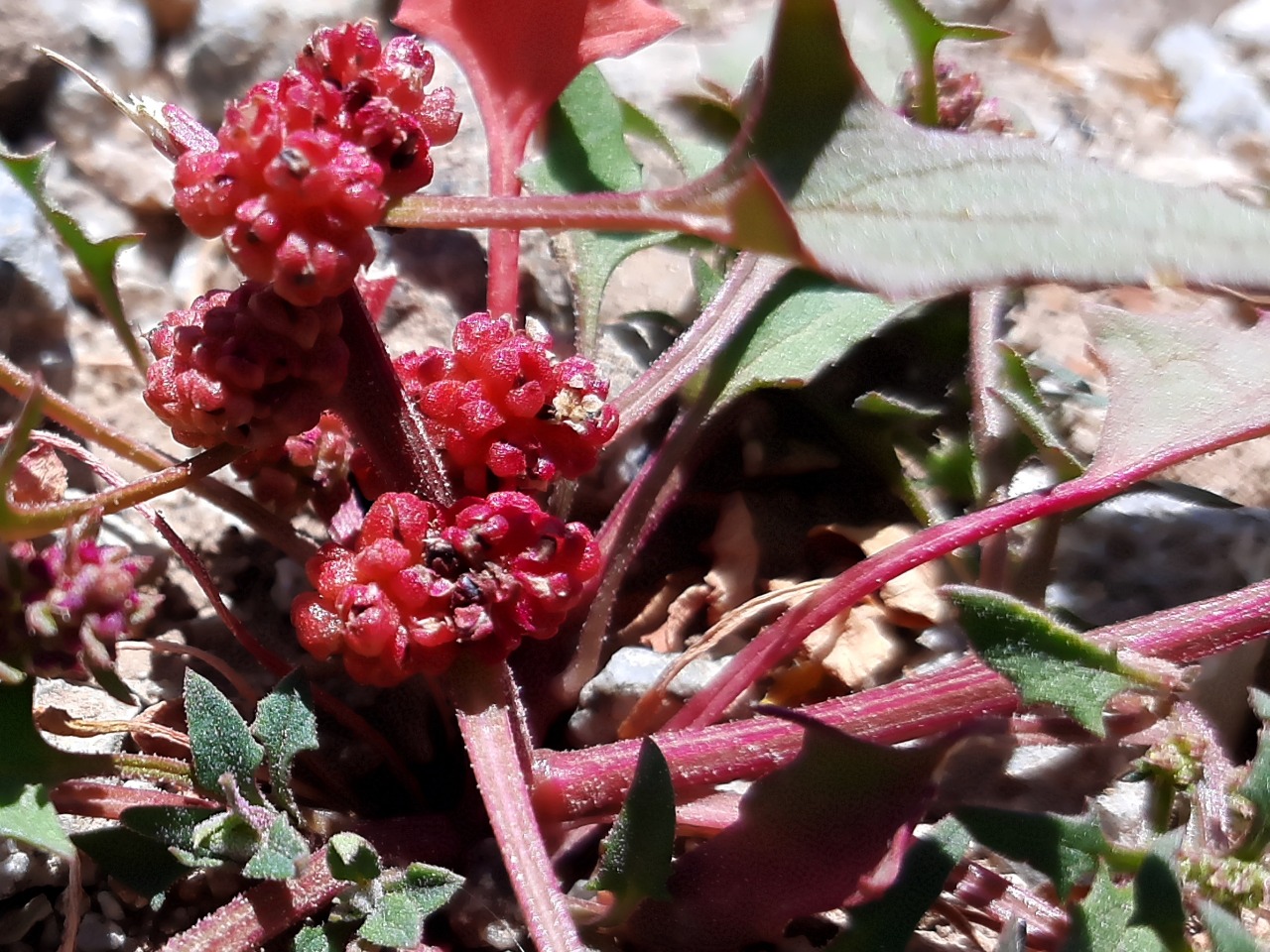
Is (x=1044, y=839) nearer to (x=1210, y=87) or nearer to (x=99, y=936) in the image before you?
(x=99, y=936)

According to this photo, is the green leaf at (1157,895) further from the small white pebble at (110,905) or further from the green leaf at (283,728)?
the small white pebble at (110,905)

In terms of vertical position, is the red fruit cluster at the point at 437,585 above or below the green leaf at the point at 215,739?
above

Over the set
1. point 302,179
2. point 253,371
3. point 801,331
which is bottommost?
point 801,331

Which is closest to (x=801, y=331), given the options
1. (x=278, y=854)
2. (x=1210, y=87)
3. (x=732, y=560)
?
(x=732, y=560)

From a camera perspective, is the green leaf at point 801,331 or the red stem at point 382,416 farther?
the green leaf at point 801,331

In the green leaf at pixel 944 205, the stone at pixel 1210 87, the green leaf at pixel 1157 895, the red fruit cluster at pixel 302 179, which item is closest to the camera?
the green leaf at pixel 944 205

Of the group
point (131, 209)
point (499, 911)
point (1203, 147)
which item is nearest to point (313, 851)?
point (499, 911)

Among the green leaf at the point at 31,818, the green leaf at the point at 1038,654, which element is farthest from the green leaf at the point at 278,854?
the green leaf at the point at 1038,654
